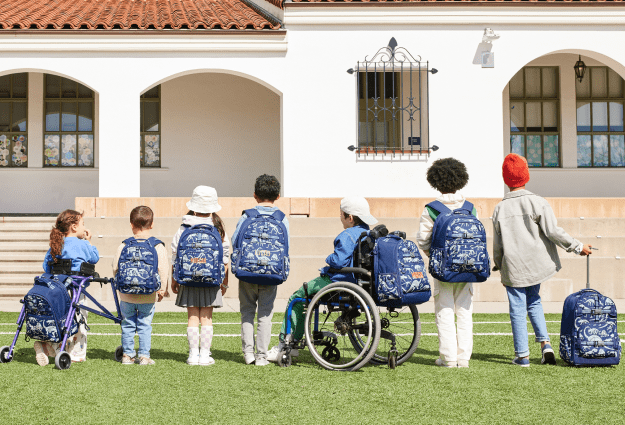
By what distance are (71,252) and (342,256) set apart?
2391 millimetres

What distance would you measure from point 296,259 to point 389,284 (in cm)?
618

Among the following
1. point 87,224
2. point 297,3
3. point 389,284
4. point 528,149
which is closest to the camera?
point 389,284

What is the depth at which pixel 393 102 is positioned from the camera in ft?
45.2

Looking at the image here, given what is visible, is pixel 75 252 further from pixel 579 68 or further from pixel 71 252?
pixel 579 68

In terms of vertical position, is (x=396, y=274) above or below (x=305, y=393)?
above

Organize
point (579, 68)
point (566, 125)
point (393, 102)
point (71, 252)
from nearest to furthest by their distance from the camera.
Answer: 1. point (71, 252)
2. point (393, 102)
3. point (579, 68)
4. point (566, 125)

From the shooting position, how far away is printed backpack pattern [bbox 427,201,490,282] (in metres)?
6.09

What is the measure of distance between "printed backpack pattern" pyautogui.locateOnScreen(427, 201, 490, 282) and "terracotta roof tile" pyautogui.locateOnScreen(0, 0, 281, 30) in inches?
353

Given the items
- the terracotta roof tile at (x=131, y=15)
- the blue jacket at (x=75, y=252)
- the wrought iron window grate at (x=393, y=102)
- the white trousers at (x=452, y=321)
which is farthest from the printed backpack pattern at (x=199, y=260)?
the terracotta roof tile at (x=131, y=15)

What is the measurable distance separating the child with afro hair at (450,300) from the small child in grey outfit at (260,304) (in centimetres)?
119

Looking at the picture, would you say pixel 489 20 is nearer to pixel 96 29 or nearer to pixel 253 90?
pixel 253 90

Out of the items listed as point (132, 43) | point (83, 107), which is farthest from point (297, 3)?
point (83, 107)

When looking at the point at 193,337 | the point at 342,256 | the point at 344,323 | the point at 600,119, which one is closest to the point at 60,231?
the point at 193,337

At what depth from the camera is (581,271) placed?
39.2 ft
